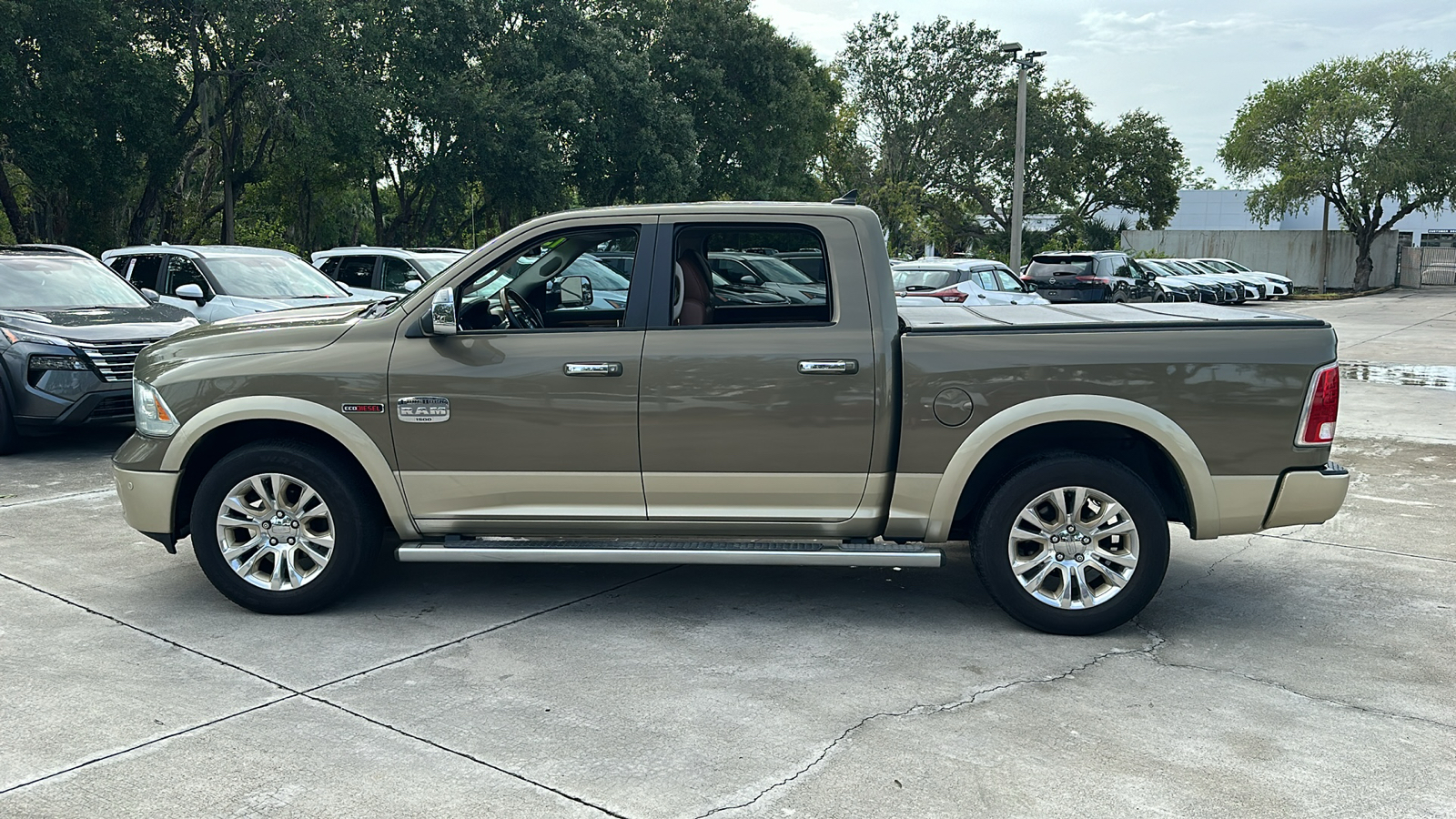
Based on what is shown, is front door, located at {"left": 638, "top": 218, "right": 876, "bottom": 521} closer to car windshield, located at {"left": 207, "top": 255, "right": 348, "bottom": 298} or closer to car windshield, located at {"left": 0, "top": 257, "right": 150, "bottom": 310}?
car windshield, located at {"left": 0, "top": 257, "right": 150, "bottom": 310}

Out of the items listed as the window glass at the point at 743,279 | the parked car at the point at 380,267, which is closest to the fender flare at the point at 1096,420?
the window glass at the point at 743,279

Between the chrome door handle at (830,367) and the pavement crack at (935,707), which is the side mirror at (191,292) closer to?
the chrome door handle at (830,367)

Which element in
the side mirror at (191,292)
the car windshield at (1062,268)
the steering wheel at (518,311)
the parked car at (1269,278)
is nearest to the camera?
the steering wheel at (518,311)

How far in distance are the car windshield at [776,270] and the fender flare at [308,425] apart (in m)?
1.95

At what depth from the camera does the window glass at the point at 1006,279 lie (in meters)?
21.3

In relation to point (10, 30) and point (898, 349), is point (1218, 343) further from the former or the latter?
point (10, 30)

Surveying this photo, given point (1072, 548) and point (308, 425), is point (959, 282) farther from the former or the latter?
point (308, 425)

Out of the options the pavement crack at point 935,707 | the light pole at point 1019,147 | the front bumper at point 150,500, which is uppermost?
the light pole at point 1019,147

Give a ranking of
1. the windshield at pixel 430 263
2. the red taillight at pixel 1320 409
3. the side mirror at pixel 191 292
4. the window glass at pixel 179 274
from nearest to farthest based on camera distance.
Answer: the red taillight at pixel 1320 409 → the side mirror at pixel 191 292 → the window glass at pixel 179 274 → the windshield at pixel 430 263

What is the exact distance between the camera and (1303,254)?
5150 centimetres

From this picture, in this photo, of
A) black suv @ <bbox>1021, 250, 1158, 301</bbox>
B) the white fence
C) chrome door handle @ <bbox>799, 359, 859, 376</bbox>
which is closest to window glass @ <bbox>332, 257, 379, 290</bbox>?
chrome door handle @ <bbox>799, 359, 859, 376</bbox>

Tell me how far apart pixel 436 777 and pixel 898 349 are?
103 inches

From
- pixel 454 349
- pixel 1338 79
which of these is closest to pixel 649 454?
pixel 454 349

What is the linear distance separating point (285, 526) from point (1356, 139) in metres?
48.8
